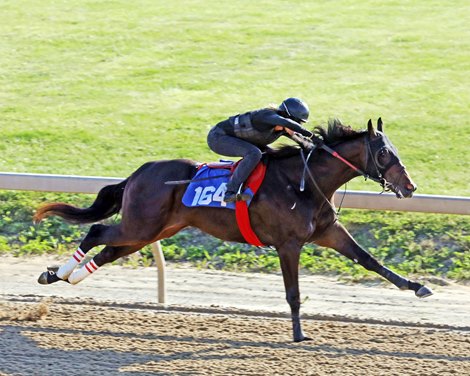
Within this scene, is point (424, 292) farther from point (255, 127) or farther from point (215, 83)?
point (215, 83)

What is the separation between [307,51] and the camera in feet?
58.4

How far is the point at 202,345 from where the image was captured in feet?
26.5

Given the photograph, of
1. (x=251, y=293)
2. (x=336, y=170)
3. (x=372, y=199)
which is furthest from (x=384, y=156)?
(x=251, y=293)

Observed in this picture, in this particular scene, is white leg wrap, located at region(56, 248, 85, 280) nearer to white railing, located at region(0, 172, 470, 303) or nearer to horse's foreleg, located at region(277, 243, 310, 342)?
white railing, located at region(0, 172, 470, 303)

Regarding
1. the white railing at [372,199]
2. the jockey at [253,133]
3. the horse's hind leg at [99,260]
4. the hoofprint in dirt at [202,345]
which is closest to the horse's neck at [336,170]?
the jockey at [253,133]

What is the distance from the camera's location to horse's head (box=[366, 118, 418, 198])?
8.02m

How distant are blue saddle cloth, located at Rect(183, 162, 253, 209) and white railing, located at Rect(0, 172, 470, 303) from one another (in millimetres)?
799

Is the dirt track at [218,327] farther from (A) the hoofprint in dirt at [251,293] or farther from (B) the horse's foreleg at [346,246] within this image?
(B) the horse's foreleg at [346,246]

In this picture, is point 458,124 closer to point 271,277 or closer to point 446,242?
point 446,242

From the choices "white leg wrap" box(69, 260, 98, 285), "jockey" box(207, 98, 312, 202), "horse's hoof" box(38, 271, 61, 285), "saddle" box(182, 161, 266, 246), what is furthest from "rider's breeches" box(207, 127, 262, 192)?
"horse's hoof" box(38, 271, 61, 285)

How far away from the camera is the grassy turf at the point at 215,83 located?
478 inches

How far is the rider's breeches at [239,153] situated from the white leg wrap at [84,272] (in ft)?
4.87

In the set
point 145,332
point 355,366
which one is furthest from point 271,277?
point 355,366

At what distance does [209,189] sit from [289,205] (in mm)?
721
